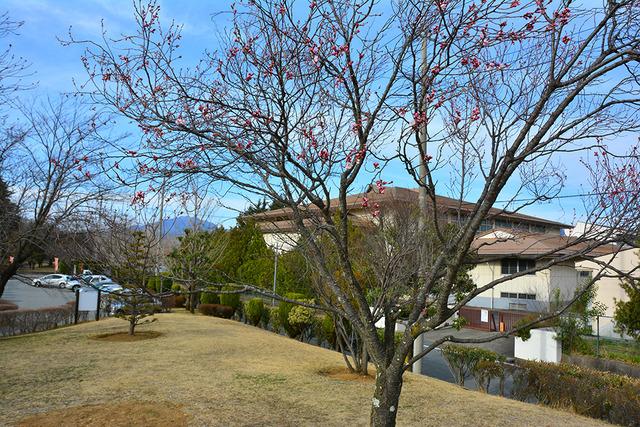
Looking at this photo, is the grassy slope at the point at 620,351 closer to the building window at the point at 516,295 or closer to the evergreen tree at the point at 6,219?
the building window at the point at 516,295

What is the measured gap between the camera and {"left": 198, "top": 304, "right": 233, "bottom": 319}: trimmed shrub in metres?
20.7

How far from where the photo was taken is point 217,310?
2069 centimetres

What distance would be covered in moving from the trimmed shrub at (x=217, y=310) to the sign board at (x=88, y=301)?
4946 mm

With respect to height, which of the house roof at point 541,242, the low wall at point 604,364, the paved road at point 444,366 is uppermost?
the house roof at point 541,242

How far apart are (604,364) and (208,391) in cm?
1041

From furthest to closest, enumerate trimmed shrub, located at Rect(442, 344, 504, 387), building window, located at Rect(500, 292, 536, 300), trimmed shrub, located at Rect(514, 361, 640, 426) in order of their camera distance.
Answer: building window, located at Rect(500, 292, 536, 300)
trimmed shrub, located at Rect(442, 344, 504, 387)
trimmed shrub, located at Rect(514, 361, 640, 426)

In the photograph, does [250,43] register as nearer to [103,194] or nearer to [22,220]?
[103,194]

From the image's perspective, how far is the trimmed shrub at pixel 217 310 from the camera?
20656 mm

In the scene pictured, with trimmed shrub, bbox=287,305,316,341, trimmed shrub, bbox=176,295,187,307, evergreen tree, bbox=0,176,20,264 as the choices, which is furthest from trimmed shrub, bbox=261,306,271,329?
evergreen tree, bbox=0,176,20,264

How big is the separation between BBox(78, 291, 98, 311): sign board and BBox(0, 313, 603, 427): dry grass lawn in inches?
180

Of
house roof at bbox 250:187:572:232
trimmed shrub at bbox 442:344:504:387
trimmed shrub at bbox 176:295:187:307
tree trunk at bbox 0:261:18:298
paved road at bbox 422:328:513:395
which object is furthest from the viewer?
trimmed shrub at bbox 176:295:187:307

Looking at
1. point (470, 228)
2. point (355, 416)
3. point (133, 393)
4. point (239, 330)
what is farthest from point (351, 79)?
point (239, 330)

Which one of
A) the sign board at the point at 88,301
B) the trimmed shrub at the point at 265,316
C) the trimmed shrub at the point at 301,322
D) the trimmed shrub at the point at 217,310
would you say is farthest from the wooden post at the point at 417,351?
the trimmed shrub at the point at 217,310

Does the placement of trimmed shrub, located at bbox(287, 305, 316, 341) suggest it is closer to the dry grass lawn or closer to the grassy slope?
the dry grass lawn
